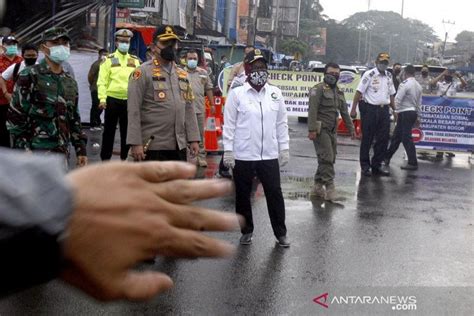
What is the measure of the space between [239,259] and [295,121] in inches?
664

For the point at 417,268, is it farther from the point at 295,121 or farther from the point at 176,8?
the point at 176,8

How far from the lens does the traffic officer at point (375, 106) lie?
11359mm

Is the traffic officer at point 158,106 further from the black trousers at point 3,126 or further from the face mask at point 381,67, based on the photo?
the face mask at point 381,67

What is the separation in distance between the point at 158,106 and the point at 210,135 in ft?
20.9

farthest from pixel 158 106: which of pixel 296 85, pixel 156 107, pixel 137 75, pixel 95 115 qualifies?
pixel 296 85

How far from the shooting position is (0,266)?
0.99 m

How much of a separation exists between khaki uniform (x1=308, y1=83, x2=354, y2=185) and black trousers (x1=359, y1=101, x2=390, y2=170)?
8.27 ft

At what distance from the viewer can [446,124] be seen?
1449 cm

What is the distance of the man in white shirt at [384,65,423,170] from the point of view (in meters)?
12.5

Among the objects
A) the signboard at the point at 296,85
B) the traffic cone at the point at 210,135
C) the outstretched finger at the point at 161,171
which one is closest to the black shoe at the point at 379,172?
the traffic cone at the point at 210,135

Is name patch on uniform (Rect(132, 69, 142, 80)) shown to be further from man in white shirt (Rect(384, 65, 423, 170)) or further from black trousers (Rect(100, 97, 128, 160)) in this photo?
man in white shirt (Rect(384, 65, 423, 170))

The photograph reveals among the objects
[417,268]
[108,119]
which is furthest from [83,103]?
[417,268]

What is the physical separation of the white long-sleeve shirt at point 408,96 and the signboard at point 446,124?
1.87 meters

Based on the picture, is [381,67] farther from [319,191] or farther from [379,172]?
[319,191]
